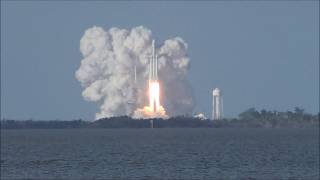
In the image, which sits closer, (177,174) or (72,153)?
(177,174)

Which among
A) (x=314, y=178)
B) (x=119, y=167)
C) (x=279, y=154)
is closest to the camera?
(x=314, y=178)

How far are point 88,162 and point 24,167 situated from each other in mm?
7489

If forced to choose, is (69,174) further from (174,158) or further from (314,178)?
(174,158)

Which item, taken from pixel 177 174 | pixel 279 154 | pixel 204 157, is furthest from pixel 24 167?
pixel 279 154

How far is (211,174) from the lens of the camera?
74.9 meters

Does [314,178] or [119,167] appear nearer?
[314,178]

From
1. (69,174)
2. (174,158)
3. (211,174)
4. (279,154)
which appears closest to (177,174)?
(211,174)

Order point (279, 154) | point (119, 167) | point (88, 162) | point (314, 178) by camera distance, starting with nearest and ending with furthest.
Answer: point (314, 178), point (119, 167), point (88, 162), point (279, 154)

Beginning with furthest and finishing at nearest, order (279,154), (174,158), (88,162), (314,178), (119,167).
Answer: (279,154) < (174,158) < (88,162) < (119,167) < (314,178)

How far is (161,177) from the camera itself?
72562 mm

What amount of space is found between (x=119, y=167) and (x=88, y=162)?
6.83 metres

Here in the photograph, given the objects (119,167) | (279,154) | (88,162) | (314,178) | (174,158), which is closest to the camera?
(314,178)

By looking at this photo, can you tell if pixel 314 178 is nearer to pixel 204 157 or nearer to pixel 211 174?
pixel 211 174

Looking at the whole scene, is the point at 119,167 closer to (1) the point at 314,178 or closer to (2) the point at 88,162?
(2) the point at 88,162
